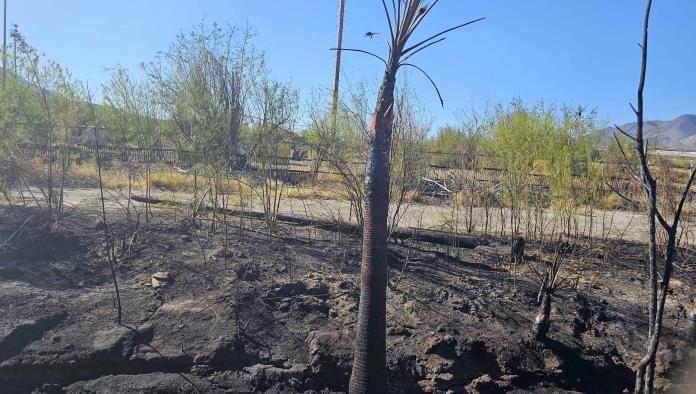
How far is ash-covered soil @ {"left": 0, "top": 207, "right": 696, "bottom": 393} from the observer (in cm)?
519

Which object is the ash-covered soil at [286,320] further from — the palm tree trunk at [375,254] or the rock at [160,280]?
the palm tree trunk at [375,254]

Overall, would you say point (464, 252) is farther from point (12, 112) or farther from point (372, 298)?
point (12, 112)

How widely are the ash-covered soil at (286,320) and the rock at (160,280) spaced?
6 centimetres

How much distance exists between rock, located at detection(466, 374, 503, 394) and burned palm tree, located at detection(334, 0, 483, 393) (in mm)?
1381

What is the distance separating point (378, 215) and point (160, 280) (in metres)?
3.69

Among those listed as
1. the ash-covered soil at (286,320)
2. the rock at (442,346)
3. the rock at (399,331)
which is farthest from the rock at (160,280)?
the rock at (442,346)

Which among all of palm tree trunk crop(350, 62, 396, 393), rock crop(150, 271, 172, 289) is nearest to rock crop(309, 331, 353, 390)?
palm tree trunk crop(350, 62, 396, 393)

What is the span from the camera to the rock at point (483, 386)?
518 cm

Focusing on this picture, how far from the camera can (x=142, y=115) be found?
380 inches

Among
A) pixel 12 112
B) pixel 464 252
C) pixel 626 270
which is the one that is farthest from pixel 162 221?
pixel 626 270

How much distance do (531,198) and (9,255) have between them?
7.09 meters

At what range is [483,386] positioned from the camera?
5203 mm

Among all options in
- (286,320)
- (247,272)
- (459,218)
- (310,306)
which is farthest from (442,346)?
(459,218)

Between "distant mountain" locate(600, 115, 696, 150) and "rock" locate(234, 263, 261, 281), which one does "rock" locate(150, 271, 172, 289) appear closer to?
"rock" locate(234, 263, 261, 281)
